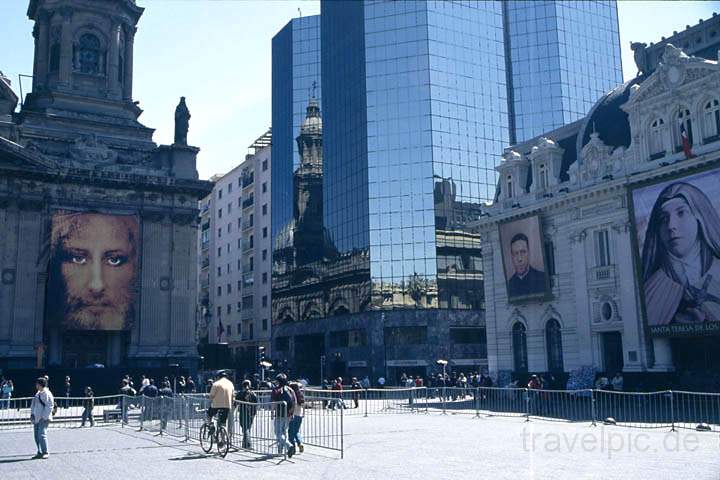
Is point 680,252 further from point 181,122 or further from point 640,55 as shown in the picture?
point 181,122

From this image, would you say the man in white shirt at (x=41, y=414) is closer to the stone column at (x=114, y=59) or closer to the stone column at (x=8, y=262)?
the stone column at (x=8, y=262)

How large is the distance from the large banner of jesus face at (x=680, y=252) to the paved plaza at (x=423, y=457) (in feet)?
41.0

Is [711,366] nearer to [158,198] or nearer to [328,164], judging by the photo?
[158,198]

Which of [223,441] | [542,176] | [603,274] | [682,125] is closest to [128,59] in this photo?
[542,176]

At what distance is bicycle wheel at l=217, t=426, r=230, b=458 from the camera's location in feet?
61.2

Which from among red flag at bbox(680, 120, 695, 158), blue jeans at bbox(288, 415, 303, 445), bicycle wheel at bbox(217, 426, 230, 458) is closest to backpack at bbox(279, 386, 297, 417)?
blue jeans at bbox(288, 415, 303, 445)

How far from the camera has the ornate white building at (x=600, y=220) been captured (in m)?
35.8

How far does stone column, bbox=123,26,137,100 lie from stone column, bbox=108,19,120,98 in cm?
84

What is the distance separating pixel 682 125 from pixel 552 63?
4862 cm

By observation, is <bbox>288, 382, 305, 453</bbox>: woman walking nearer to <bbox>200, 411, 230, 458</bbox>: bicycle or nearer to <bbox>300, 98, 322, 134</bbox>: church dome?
<bbox>200, 411, 230, 458</bbox>: bicycle

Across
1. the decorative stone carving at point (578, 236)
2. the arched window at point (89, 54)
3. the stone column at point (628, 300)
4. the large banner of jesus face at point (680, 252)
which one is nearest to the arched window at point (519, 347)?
the decorative stone carving at point (578, 236)

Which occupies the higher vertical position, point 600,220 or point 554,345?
point 600,220

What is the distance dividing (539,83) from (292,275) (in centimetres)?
3500

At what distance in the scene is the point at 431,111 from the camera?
72188 mm
